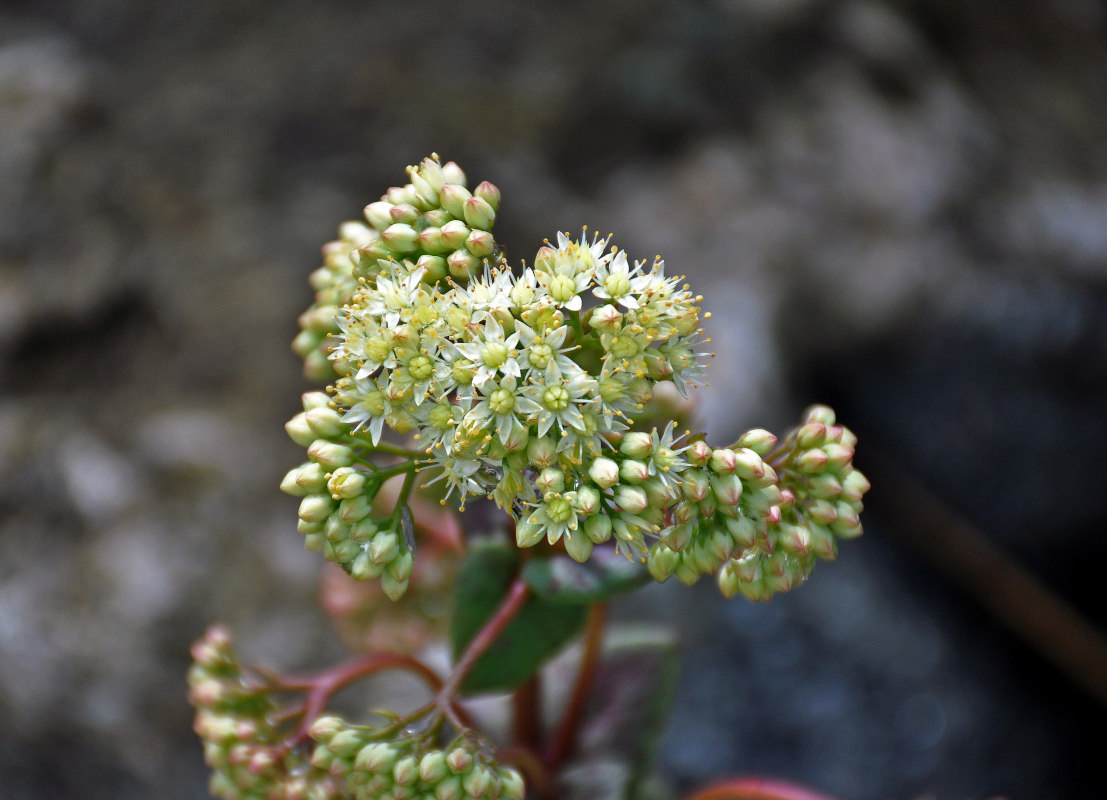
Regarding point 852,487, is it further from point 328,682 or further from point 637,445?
point 328,682

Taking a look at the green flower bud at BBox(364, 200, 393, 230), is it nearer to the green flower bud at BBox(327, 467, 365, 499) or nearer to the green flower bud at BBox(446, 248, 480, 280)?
the green flower bud at BBox(446, 248, 480, 280)

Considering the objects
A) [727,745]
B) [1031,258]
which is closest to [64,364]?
[727,745]

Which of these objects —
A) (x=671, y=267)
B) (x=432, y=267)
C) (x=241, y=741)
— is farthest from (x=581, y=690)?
(x=671, y=267)

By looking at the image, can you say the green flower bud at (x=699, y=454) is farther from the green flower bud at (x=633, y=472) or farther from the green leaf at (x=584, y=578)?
the green leaf at (x=584, y=578)

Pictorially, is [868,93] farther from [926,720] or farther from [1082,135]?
[926,720]

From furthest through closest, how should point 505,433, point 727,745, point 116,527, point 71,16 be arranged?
point 71,16 < point 727,745 < point 116,527 < point 505,433

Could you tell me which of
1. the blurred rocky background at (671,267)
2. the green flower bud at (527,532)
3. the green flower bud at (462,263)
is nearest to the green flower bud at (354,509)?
the green flower bud at (527,532)

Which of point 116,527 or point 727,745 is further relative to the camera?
point 727,745
